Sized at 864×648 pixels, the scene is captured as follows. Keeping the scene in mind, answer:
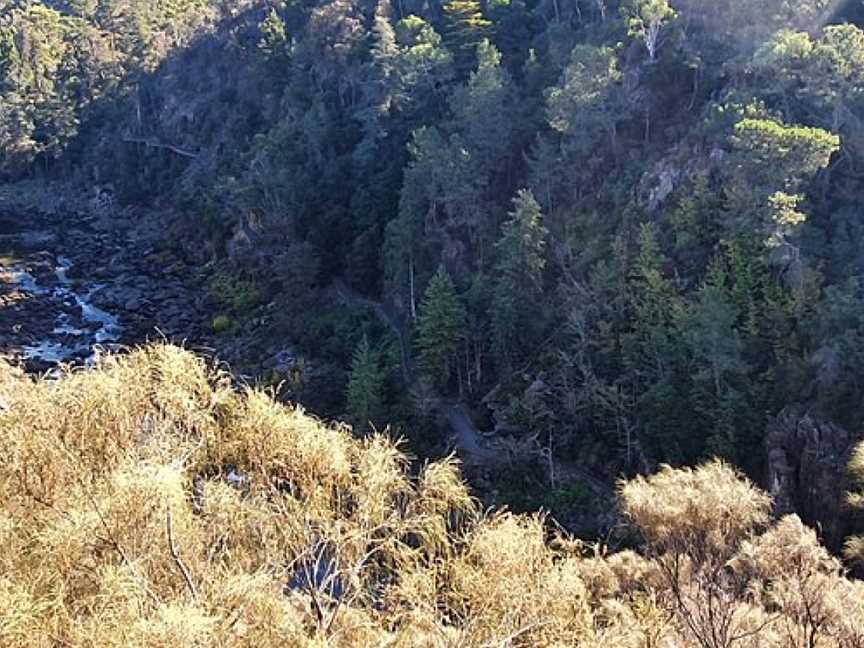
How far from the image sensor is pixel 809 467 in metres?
24.6

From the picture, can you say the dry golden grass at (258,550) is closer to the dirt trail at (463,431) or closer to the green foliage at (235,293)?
the dirt trail at (463,431)

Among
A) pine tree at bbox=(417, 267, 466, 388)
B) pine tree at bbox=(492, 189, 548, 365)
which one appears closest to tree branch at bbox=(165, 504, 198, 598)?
pine tree at bbox=(492, 189, 548, 365)

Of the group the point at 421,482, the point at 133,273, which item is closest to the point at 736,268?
the point at 421,482

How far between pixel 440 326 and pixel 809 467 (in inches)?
641

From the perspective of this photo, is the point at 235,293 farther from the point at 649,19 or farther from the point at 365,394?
the point at 649,19

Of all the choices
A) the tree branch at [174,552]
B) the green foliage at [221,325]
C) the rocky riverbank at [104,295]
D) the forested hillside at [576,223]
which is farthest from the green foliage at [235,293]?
the tree branch at [174,552]

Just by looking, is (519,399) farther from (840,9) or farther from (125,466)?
(125,466)

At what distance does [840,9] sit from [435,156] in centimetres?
1898

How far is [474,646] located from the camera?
28.6 feet

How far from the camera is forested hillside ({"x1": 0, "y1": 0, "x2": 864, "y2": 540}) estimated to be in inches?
1073

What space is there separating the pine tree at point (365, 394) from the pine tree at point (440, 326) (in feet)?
7.67

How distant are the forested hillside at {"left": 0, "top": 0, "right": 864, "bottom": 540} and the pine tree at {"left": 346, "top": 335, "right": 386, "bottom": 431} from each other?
14 centimetres

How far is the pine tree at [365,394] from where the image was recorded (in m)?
34.5

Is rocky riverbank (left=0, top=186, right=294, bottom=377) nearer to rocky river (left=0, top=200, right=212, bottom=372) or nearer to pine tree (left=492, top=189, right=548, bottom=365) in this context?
rocky river (left=0, top=200, right=212, bottom=372)
